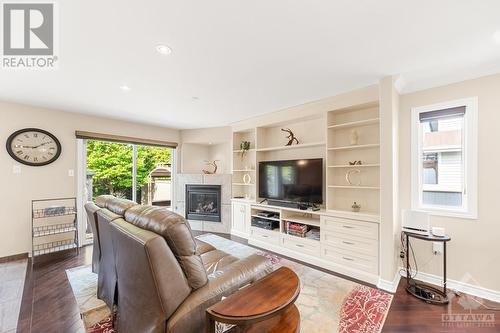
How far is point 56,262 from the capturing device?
10.4 feet

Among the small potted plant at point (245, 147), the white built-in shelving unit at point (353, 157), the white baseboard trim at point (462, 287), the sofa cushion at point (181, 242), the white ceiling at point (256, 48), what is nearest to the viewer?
the sofa cushion at point (181, 242)

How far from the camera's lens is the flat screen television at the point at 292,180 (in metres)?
3.35

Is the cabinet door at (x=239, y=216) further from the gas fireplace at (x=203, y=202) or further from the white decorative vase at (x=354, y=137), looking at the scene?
the white decorative vase at (x=354, y=137)

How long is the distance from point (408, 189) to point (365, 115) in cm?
113

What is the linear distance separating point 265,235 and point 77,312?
2.65 metres

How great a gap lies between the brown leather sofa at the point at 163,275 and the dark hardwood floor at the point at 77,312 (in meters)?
0.81

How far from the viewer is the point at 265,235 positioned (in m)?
3.91

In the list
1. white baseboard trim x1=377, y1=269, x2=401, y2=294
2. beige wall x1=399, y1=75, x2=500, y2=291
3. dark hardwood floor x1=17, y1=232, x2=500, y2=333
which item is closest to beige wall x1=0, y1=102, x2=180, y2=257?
dark hardwood floor x1=17, y1=232, x2=500, y2=333

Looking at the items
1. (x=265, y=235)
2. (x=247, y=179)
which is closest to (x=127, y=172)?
(x=247, y=179)

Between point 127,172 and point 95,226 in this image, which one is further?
point 127,172

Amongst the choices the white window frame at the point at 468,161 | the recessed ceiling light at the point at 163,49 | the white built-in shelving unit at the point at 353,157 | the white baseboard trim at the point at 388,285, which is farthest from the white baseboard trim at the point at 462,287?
the recessed ceiling light at the point at 163,49

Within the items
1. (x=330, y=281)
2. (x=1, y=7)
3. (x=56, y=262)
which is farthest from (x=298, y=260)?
(x=1, y=7)

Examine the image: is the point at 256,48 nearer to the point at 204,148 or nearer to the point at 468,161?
the point at 468,161

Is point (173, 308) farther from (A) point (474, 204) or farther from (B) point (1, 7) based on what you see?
(A) point (474, 204)
